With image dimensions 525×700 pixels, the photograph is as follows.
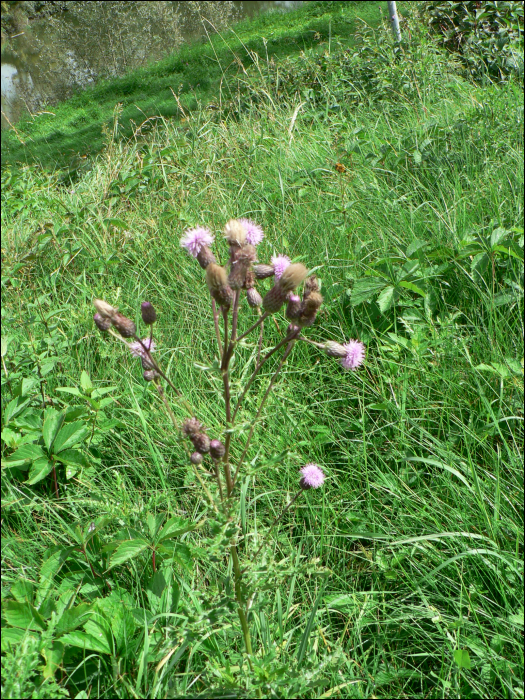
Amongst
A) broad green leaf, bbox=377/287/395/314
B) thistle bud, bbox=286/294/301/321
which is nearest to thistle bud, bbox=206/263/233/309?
thistle bud, bbox=286/294/301/321

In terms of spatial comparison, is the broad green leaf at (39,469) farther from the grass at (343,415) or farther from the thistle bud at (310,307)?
the thistle bud at (310,307)

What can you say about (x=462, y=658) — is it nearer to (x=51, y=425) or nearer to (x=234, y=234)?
(x=234, y=234)

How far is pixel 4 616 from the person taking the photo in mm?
1086

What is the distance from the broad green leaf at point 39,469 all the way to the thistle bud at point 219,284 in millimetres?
878

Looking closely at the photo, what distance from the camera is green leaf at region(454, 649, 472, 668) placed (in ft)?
3.46

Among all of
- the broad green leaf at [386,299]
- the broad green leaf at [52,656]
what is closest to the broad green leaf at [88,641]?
the broad green leaf at [52,656]

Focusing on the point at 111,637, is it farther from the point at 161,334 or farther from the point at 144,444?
the point at 161,334

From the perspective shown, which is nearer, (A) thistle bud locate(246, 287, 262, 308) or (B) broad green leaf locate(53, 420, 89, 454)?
(A) thistle bud locate(246, 287, 262, 308)

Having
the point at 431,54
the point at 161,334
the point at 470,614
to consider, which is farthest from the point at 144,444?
the point at 431,54

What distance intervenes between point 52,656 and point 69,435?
639 millimetres

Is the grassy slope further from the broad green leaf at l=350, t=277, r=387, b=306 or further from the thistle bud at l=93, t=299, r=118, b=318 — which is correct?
the thistle bud at l=93, t=299, r=118, b=318

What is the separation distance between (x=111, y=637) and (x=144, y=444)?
738mm

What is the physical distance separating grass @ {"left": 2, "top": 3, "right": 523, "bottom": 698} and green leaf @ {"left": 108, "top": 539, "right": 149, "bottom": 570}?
0.34 feet

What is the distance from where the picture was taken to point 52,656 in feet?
3.52
